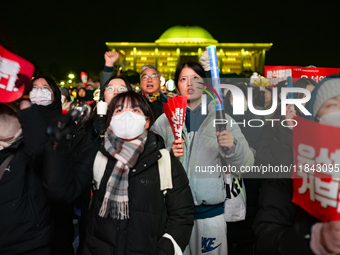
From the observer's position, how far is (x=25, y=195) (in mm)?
1689

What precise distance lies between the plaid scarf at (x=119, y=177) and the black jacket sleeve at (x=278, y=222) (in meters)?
0.80

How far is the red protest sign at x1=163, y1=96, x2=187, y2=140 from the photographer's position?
2196 mm

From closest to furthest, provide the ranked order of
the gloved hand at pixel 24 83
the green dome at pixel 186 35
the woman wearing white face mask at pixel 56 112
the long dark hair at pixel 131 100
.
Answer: the gloved hand at pixel 24 83 < the long dark hair at pixel 131 100 < the woman wearing white face mask at pixel 56 112 < the green dome at pixel 186 35

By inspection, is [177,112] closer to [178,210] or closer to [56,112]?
[178,210]

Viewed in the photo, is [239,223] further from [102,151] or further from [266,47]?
[266,47]

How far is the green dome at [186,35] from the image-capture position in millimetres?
65069

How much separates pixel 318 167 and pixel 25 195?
1.66m

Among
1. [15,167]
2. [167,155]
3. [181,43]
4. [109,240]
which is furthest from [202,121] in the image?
[181,43]

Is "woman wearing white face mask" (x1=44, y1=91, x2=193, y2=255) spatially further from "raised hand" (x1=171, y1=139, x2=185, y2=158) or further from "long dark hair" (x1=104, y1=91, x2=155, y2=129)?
"raised hand" (x1=171, y1=139, x2=185, y2=158)

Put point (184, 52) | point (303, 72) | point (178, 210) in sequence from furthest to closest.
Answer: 1. point (184, 52)
2. point (303, 72)
3. point (178, 210)

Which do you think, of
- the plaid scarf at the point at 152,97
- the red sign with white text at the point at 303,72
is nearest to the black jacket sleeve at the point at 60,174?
the plaid scarf at the point at 152,97

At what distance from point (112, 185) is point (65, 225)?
127cm

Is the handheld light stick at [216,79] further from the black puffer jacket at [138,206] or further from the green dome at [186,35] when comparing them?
the green dome at [186,35]

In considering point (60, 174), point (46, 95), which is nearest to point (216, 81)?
point (60, 174)
